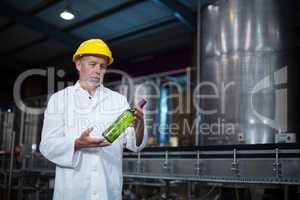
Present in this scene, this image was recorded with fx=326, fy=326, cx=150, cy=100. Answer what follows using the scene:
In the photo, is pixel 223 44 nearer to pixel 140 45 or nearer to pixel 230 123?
pixel 230 123

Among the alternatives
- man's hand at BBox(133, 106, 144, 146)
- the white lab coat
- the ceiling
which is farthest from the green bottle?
the ceiling

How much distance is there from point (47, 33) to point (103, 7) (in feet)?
5.59

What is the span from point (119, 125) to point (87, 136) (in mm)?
180

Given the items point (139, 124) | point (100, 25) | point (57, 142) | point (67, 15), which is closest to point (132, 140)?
point (139, 124)

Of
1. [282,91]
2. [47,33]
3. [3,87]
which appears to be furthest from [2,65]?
[282,91]

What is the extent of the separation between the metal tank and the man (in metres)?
1.94

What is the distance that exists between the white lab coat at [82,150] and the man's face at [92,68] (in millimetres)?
85

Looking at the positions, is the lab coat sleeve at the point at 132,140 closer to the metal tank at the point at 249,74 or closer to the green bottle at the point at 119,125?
the green bottle at the point at 119,125

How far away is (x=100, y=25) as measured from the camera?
6684mm

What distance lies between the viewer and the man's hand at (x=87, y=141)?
158cm

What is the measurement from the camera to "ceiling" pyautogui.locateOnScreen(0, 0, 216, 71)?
592 centimetres

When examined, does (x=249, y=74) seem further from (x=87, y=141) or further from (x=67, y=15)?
(x=67, y=15)

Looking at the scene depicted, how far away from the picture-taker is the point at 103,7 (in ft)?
19.7

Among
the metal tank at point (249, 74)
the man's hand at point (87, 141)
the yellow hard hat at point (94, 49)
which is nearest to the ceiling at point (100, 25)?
the metal tank at point (249, 74)
